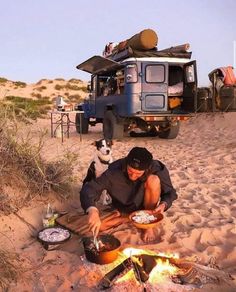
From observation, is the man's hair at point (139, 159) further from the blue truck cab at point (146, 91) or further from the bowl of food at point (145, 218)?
the blue truck cab at point (146, 91)

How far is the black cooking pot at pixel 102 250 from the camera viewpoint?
308cm

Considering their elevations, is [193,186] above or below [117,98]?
below

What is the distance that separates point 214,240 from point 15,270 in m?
1.83

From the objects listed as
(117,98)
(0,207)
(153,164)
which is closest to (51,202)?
(0,207)

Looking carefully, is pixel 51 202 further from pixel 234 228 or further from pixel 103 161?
pixel 234 228

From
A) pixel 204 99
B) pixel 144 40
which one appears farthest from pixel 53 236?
pixel 204 99

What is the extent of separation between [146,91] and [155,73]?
0.50 metres

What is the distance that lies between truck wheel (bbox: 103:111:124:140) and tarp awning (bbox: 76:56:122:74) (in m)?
1.24

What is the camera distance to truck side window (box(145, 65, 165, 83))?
368 inches

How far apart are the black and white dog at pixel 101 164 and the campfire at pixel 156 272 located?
58.8 inches

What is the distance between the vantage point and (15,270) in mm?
3031

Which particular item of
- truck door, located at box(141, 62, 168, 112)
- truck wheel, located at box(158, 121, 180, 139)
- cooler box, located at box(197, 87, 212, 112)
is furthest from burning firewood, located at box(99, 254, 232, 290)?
cooler box, located at box(197, 87, 212, 112)

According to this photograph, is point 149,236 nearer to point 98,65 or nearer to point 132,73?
point 132,73

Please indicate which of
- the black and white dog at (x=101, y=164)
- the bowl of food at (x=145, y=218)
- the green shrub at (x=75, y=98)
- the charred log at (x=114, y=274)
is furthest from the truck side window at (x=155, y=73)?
the green shrub at (x=75, y=98)
